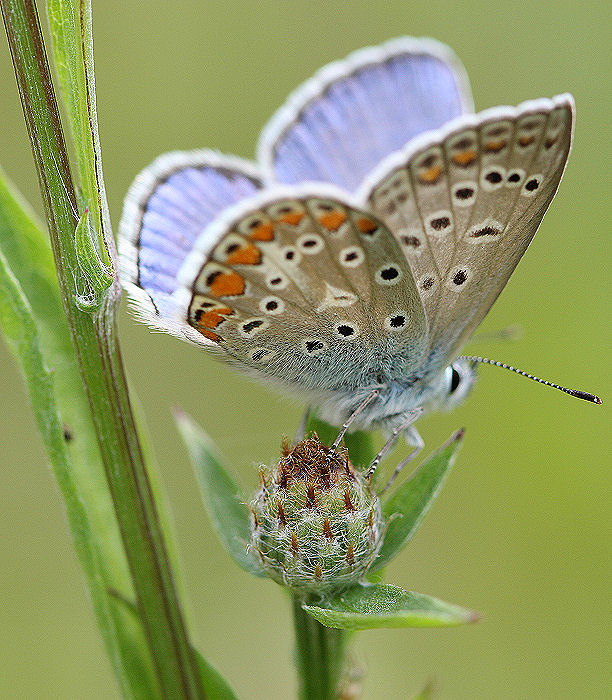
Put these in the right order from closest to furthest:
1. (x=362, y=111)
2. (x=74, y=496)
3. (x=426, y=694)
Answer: (x=74, y=496) → (x=426, y=694) → (x=362, y=111)

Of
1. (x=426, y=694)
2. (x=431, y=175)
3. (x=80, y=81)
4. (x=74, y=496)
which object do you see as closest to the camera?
(x=80, y=81)

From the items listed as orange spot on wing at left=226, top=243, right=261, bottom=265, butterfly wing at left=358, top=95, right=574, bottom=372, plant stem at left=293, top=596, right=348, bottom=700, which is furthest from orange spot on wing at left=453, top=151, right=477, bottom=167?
plant stem at left=293, top=596, right=348, bottom=700

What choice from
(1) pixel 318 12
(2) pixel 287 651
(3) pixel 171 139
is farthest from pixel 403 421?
(1) pixel 318 12

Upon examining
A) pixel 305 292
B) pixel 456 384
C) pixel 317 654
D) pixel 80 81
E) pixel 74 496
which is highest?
pixel 80 81

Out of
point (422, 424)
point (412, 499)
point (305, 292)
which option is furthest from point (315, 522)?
point (422, 424)

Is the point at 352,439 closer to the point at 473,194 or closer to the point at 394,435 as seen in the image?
the point at 394,435

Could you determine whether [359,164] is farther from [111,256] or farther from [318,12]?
[318,12]

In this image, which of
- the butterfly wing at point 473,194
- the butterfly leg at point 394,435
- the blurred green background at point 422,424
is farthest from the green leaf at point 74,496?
the blurred green background at point 422,424
